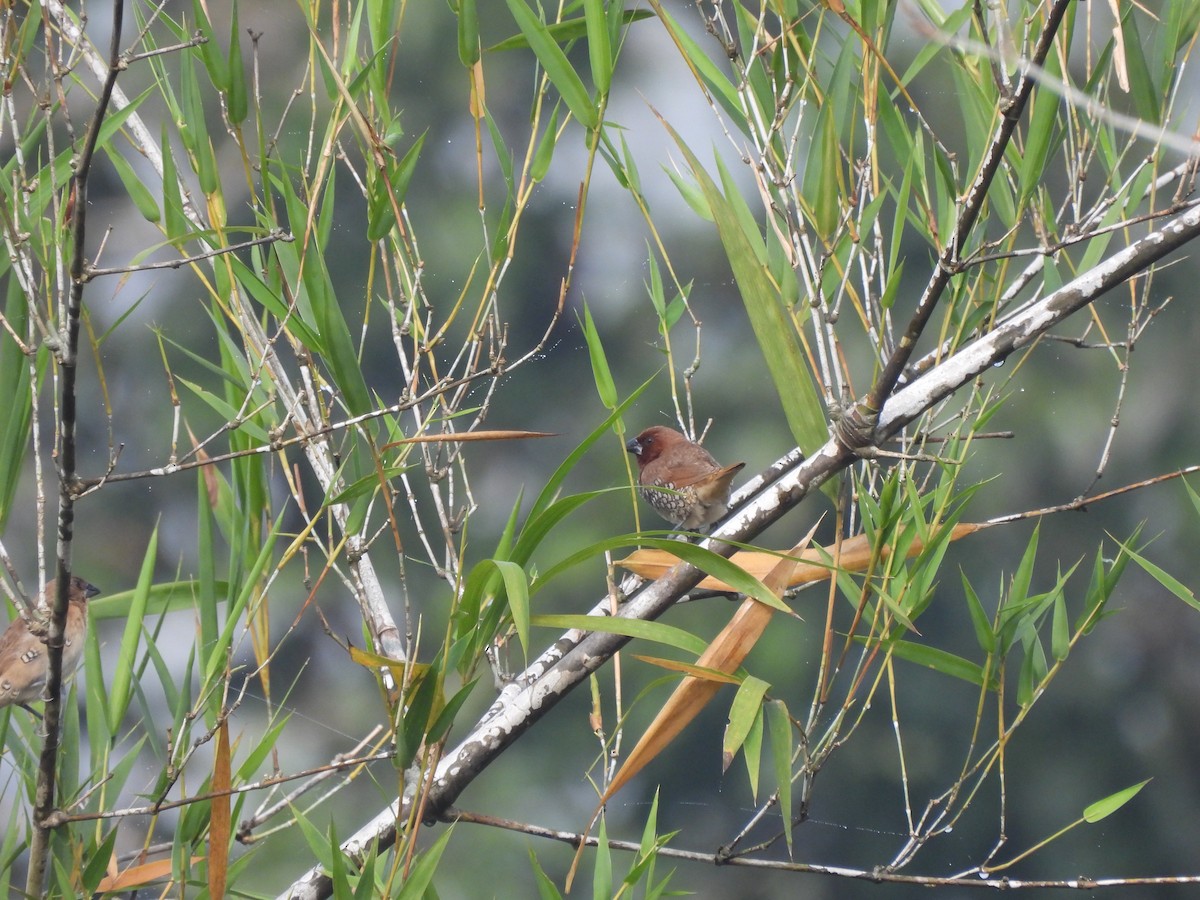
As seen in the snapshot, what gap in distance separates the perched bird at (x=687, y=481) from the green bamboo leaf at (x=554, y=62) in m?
0.41

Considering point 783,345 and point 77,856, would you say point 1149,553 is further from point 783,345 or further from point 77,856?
point 77,856

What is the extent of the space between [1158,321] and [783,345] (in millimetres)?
1674

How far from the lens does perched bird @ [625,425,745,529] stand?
40.8 inches

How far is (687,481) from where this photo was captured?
1071 millimetres

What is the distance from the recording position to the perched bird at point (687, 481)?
1.04m

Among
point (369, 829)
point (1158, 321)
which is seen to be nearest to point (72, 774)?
point (369, 829)

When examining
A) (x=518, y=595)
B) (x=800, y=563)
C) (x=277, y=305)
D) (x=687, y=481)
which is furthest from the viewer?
(x=687, y=481)

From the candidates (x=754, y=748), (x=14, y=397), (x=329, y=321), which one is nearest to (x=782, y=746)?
(x=754, y=748)

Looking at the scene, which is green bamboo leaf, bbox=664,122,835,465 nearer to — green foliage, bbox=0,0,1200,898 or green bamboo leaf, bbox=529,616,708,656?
green foliage, bbox=0,0,1200,898

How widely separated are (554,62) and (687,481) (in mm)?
562

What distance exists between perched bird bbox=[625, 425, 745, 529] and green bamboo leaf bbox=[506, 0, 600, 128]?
412mm

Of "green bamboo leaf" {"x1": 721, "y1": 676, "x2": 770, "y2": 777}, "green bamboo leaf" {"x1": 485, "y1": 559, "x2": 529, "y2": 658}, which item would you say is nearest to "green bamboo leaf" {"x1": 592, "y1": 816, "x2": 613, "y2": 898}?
"green bamboo leaf" {"x1": 721, "y1": 676, "x2": 770, "y2": 777}

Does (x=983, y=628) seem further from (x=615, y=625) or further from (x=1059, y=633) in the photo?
(x=615, y=625)

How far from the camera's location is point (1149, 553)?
193 cm
